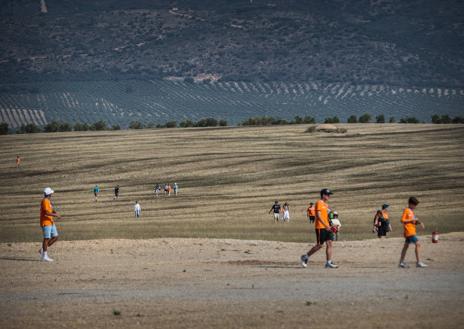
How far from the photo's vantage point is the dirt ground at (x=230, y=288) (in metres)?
15.2

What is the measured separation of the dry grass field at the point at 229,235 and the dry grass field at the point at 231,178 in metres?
0.19

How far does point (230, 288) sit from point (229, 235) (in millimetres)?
19128

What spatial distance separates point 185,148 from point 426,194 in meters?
47.8

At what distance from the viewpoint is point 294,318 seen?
15109mm

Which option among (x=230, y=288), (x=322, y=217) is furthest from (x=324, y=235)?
(x=230, y=288)

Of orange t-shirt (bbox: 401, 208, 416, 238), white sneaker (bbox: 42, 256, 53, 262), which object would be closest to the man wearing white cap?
white sneaker (bbox: 42, 256, 53, 262)

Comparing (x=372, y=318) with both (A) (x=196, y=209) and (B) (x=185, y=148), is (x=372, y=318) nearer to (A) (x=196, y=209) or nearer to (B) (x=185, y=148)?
(A) (x=196, y=209)

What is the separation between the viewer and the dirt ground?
1525 centimetres

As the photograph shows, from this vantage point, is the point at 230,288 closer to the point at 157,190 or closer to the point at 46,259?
the point at 46,259

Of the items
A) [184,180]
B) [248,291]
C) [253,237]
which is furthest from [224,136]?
[248,291]

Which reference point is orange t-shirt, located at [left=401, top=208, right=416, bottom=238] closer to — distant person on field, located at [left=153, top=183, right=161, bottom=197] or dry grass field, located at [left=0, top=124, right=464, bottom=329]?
dry grass field, located at [left=0, top=124, right=464, bottom=329]

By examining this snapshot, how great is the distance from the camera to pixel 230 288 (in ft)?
63.0

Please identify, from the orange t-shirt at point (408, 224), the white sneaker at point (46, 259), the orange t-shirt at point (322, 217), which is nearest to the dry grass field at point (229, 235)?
the white sneaker at point (46, 259)

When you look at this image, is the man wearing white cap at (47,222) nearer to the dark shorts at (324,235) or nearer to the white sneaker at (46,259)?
the white sneaker at (46,259)
